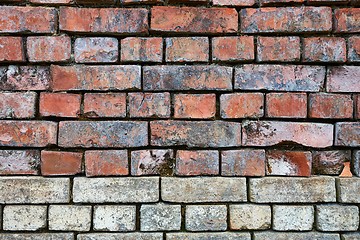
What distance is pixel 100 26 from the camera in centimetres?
132

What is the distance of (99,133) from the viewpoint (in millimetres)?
1322

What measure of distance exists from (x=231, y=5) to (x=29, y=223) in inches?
43.1

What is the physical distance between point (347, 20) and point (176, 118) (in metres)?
0.73

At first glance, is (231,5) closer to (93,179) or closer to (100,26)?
(100,26)

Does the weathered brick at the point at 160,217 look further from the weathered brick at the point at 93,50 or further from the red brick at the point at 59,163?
the weathered brick at the point at 93,50

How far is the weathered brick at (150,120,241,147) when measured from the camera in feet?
4.35

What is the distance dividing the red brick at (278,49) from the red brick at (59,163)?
778 mm

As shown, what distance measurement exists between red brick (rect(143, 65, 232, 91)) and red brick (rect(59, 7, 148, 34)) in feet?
0.54

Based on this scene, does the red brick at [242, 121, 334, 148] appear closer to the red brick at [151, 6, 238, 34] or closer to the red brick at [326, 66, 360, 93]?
the red brick at [326, 66, 360, 93]

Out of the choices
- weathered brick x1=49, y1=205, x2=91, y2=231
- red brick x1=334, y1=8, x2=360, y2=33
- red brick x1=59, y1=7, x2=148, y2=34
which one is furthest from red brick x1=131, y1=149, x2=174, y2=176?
red brick x1=334, y1=8, x2=360, y2=33

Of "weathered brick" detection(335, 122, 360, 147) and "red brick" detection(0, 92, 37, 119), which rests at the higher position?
"red brick" detection(0, 92, 37, 119)

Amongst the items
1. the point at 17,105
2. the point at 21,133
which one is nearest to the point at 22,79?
the point at 17,105

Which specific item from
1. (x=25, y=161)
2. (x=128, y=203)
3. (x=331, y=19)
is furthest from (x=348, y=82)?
(x=25, y=161)

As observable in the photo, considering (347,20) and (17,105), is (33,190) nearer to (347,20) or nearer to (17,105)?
(17,105)
